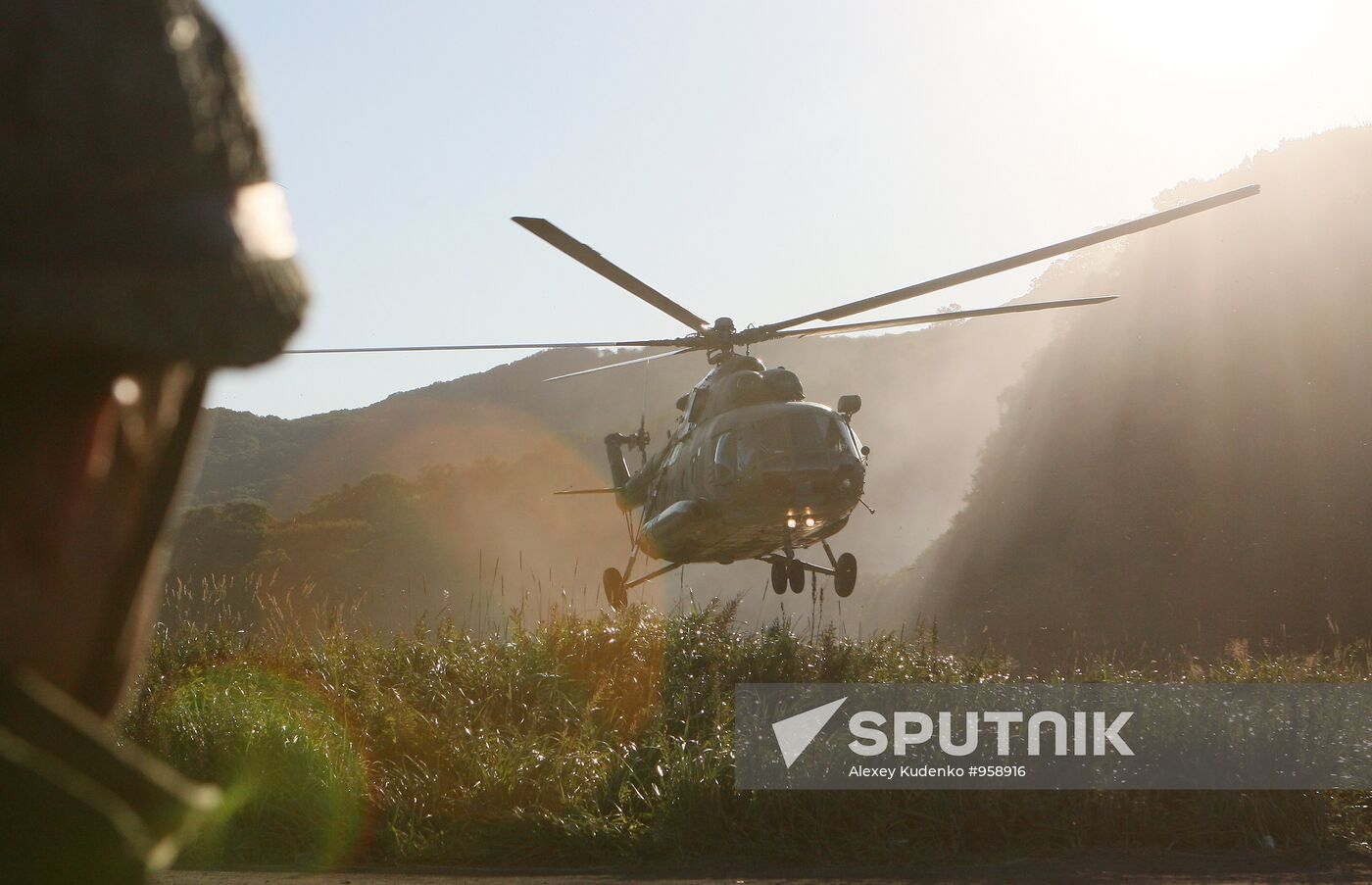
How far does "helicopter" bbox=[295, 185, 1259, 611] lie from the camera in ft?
35.9

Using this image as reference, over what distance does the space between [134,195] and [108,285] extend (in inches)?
1.7

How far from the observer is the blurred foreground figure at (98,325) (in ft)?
1.59

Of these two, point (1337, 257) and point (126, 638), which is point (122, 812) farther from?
point (1337, 257)

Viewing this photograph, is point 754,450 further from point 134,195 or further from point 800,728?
point 134,195

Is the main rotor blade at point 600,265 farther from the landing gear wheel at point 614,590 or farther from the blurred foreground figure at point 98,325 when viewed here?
the blurred foreground figure at point 98,325

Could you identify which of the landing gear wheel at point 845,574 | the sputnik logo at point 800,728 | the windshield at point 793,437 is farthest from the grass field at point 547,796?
the landing gear wheel at point 845,574

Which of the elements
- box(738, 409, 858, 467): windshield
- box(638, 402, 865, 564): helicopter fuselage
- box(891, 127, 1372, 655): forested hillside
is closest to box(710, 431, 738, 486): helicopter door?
box(638, 402, 865, 564): helicopter fuselage

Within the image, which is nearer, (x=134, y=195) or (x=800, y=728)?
(x=134, y=195)

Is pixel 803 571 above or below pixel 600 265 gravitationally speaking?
below

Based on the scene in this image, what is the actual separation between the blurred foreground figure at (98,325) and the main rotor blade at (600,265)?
372 inches

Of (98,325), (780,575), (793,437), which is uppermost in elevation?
(98,325)

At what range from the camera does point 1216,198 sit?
8680 millimetres

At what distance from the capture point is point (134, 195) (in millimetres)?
510

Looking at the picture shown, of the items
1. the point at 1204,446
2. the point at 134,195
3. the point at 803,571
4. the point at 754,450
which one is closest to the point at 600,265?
the point at 754,450
